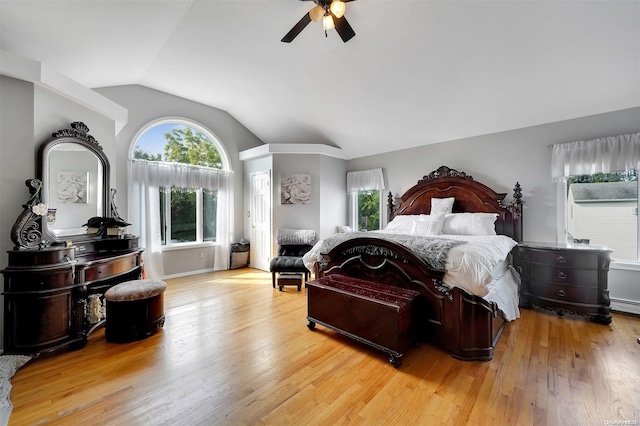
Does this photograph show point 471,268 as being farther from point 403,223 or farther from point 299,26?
point 299,26

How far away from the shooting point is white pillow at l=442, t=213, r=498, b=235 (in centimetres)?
360

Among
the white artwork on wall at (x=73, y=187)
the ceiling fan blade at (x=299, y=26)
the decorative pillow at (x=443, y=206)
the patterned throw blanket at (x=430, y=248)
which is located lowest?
the patterned throw blanket at (x=430, y=248)

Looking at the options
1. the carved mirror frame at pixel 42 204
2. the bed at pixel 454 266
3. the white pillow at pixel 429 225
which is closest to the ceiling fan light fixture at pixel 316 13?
the bed at pixel 454 266

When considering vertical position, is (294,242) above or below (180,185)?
below

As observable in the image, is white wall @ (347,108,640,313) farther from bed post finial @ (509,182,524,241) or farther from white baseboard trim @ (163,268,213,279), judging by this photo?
white baseboard trim @ (163,268,213,279)

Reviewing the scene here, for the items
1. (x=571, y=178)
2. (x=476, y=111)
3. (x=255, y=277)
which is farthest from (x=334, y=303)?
(x=571, y=178)

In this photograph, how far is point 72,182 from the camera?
111 inches

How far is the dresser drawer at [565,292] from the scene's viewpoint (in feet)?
9.46

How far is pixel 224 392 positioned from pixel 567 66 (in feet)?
15.2

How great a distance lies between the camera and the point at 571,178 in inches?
136

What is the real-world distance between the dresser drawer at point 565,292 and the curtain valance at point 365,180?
293 centimetres

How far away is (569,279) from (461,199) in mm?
1655

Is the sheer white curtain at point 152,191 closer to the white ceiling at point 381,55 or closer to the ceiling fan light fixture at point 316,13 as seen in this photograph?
the white ceiling at point 381,55

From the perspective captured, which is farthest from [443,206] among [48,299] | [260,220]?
[48,299]
